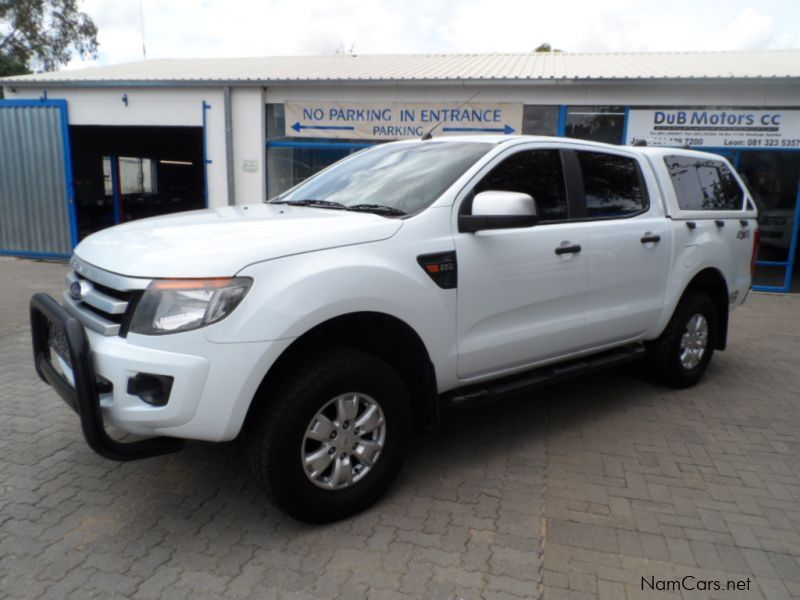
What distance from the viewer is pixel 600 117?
10.2m

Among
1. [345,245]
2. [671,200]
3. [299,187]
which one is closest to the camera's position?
[345,245]

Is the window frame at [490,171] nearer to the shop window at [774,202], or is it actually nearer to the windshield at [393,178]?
the windshield at [393,178]

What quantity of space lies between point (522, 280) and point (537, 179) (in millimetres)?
704

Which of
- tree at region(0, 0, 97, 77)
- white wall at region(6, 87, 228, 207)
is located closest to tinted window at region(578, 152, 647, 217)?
white wall at region(6, 87, 228, 207)

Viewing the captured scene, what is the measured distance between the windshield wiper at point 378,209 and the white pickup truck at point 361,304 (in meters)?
0.02

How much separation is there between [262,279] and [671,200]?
11.2ft

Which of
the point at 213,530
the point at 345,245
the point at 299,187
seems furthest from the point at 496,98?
the point at 213,530

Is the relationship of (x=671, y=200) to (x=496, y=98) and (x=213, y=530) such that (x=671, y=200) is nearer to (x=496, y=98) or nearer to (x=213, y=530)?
(x=213, y=530)

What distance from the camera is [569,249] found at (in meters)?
3.69

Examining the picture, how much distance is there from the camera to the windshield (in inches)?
130

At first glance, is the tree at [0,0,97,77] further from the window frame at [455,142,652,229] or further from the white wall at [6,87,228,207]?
the window frame at [455,142,652,229]

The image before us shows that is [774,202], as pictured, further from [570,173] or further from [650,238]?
[570,173]

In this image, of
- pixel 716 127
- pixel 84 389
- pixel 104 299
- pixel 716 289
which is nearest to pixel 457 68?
pixel 716 127

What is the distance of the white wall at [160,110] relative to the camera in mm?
11172
